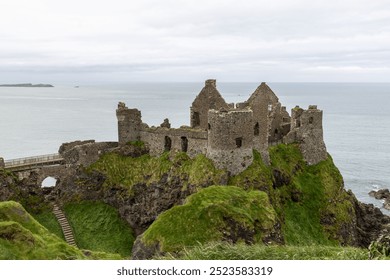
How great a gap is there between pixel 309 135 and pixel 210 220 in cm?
2303

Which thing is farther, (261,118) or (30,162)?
(30,162)

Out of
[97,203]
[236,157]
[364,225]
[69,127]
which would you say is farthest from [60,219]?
[69,127]

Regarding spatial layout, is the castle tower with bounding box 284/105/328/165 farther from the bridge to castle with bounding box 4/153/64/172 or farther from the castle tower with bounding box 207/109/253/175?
the bridge to castle with bounding box 4/153/64/172

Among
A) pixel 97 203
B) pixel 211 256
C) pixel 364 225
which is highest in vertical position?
pixel 211 256

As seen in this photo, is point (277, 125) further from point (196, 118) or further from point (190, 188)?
point (190, 188)

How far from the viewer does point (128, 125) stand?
45.8 m

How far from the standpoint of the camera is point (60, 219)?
1647 inches

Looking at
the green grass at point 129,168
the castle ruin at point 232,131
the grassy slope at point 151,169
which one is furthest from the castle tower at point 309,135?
the green grass at point 129,168

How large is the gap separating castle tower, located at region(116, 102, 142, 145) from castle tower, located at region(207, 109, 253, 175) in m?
10.4

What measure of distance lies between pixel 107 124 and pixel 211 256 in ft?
451

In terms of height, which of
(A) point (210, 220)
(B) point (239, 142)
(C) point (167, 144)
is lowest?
(A) point (210, 220)

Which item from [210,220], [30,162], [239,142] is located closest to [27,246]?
[210,220]

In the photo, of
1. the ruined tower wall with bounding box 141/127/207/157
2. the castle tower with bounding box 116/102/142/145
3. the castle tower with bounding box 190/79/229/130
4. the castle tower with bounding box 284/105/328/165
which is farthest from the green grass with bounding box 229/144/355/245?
the castle tower with bounding box 116/102/142/145

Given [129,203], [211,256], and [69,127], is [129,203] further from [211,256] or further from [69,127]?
[69,127]
